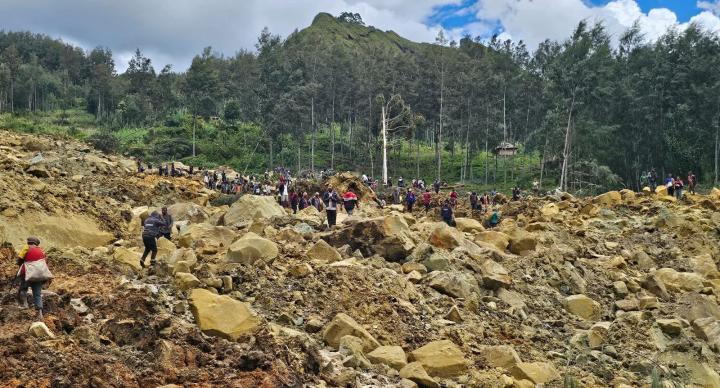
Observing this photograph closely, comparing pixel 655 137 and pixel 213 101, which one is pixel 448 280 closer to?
pixel 655 137

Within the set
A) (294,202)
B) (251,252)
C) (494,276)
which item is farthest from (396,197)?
(251,252)

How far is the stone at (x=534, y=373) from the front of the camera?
8.33 meters

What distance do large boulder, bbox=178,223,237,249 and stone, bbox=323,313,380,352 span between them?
4.96 m

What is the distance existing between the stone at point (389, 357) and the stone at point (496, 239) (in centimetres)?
752

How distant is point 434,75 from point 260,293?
48841 millimetres

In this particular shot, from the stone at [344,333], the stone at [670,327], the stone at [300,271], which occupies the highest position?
the stone at [300,271]

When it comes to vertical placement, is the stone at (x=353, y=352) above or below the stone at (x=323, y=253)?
below

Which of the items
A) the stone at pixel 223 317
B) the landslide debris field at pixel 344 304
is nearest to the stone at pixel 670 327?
the landslide debris field at pixel 344 304

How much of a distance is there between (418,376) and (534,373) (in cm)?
190

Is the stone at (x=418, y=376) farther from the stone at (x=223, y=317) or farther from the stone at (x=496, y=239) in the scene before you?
the stone at (x=496, y=239)

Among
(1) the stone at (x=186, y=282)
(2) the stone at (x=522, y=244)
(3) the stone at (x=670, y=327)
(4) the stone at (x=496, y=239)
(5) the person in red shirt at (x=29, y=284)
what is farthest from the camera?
(2) the stone at (x=522, y=244)

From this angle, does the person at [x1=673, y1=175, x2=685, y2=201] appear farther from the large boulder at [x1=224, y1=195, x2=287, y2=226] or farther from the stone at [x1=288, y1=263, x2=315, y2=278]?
the stone at [x1=288, y1=263, x2=315, y2=278]

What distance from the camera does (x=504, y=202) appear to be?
27.4m

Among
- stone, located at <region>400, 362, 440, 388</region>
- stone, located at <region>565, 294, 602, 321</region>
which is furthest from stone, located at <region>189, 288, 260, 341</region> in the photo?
stone, located at <region>565, 294, 602, 321</region>
